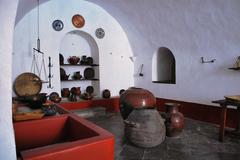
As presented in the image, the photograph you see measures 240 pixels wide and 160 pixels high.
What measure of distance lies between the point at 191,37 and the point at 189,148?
2446 millimetres

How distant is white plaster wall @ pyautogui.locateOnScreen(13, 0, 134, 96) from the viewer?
459 cm

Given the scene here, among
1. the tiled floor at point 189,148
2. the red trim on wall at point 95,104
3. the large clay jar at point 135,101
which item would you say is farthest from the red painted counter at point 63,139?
the red trim on wall at point 95,104

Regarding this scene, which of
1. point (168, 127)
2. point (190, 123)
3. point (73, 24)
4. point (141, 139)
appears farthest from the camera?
point (73, 24)

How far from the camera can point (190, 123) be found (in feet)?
14.4

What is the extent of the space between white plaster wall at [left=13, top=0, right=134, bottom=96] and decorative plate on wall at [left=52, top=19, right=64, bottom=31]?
0.08 m

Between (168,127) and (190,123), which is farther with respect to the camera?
(190,123)

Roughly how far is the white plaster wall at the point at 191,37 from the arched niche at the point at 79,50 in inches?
40.6

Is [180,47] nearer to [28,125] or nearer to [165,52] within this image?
[165,52]

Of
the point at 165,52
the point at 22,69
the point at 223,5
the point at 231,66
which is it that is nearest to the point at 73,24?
the point at 22,69

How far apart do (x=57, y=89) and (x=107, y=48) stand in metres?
1.83

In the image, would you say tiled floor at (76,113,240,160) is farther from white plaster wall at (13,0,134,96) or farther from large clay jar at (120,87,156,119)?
white plaster wall at (13,0,134,96)

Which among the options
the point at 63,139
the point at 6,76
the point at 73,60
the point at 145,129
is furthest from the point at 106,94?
the point at 6,76

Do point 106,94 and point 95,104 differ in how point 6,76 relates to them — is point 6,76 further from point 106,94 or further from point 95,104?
point 106,94

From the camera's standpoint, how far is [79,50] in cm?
586
